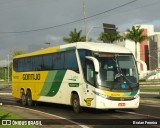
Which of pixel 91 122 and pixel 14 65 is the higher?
pixel 14 65

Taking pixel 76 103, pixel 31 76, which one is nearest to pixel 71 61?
pixel 76 103

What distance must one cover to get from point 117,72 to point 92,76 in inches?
46.7

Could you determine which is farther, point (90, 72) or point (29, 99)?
point (29, 99)

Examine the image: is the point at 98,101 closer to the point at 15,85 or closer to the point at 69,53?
the point at 69,53

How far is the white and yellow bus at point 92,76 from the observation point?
19.3 metres

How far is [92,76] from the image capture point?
19.8 m

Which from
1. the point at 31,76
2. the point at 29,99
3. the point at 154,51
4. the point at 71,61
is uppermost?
the point at 154,51

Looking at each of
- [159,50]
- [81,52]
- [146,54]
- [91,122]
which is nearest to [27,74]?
[81,52]

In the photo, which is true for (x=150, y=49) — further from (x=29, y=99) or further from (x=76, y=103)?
(x=76, y=103)

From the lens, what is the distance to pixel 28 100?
91.9 ft

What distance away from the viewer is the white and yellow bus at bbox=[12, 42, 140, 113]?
19328 millimetres

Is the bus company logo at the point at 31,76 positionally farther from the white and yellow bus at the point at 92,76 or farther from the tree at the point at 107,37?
the tree at the point at 107,37

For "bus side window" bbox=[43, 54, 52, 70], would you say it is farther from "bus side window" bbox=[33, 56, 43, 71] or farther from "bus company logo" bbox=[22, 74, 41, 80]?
"bus company logo" bbox=[22, 74, 41, 80]

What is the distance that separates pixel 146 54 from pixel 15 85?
11280 cm
